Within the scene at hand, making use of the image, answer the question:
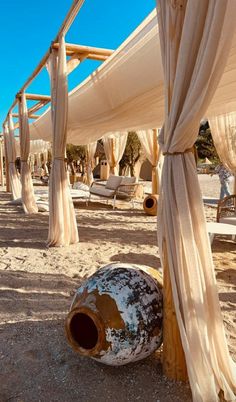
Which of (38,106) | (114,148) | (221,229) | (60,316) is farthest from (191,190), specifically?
(114,148)

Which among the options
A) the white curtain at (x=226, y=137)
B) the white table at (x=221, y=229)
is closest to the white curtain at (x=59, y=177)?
the white table at (x=221, y=229)

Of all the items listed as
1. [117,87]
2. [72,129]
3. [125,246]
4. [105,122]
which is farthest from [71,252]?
[72,129]

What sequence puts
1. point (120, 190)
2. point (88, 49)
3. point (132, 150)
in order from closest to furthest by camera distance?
point (88, 49) → point (120, 190) → point (132, 150)

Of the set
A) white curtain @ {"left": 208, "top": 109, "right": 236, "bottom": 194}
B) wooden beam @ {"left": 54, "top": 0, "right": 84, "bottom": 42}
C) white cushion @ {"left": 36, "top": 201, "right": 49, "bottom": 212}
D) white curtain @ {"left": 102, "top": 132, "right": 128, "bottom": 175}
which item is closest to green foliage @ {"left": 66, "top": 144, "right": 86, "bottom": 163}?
white curtain @ {"left": 102, "top": 132, "right": 128, "bottom": 175}

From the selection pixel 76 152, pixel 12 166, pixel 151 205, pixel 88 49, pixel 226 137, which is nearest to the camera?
pixel 88 49

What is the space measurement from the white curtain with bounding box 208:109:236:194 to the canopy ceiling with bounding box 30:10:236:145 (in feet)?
1.40

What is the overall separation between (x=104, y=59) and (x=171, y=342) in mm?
4258

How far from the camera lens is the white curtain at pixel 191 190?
5.12ft

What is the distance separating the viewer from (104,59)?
16.0 ft

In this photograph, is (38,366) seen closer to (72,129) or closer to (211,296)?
(211,296)

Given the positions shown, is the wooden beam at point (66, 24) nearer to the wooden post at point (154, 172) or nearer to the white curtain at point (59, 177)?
the white curtain at point (59, 177)

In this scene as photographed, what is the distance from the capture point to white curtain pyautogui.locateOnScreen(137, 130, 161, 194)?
8.35 metres

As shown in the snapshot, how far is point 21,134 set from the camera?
8305 millimetres

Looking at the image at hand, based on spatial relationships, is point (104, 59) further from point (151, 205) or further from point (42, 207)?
point (42, 207)
